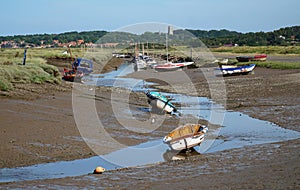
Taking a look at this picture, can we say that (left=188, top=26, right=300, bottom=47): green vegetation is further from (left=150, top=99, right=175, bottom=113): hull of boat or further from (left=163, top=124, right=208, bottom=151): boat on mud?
(left=163, top=124, right=208, bottom=151): boat on mud

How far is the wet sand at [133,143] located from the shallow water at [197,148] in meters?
0.46

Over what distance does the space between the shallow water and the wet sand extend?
461mm

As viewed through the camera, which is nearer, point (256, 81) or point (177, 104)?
point (177, 104)

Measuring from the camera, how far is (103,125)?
16609 millimetres

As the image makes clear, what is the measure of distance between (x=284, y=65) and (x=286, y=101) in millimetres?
20391

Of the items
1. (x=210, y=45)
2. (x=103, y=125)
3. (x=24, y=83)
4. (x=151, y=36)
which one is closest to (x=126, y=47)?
(x=210, y=45)

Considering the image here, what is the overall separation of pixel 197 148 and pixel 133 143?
2.09 m

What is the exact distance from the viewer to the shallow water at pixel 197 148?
10970mm

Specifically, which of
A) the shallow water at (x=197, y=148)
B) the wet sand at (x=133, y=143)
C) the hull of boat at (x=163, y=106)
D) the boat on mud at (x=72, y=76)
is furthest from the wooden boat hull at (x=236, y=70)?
the hull of boat at (x=163, y=106)

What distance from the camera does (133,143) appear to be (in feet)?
47.6

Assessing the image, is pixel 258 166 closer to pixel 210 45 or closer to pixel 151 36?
pixel 151 36

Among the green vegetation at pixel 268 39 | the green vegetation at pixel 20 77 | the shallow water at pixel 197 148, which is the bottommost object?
the shallow water at pixel 197 148

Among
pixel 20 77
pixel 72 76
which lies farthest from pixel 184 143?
pixel 72 76

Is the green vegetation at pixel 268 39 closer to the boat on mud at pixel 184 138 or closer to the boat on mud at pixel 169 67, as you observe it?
the boat on mud at pixel 169 67
